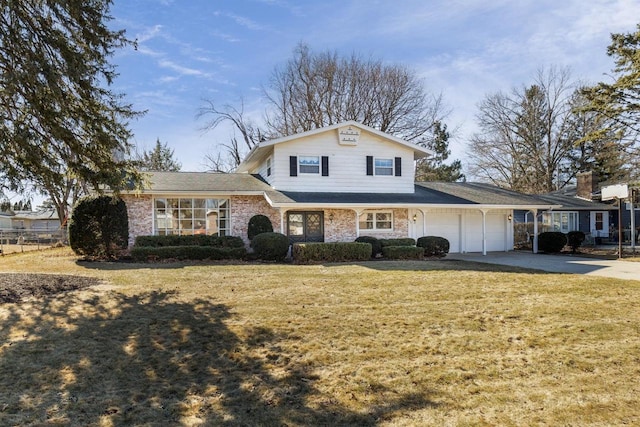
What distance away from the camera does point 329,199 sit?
1667cm

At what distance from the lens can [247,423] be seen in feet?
12.0

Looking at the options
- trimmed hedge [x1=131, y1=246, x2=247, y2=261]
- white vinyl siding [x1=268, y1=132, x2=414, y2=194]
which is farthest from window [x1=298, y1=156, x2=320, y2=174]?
trimmed hedge [x1=131, y1=246, x2=247, y2=261]

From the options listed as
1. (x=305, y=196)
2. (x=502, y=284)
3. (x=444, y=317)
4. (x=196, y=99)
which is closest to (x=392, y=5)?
(x=305, y=196)

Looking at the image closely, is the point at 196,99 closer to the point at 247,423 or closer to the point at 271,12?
the point at 271,12

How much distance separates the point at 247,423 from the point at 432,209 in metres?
16.6

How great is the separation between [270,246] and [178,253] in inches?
133

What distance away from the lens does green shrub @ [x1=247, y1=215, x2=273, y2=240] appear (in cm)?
1655

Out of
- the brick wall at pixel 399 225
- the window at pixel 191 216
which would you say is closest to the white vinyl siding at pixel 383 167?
the brick wall at pixel 399 225

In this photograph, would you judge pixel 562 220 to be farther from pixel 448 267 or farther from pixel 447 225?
pixel 448 267

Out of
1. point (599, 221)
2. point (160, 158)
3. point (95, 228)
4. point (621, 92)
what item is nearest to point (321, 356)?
point (95, 228)

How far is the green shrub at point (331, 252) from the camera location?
14.9 m

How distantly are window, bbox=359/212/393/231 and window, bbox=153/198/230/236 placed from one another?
20.0 ft

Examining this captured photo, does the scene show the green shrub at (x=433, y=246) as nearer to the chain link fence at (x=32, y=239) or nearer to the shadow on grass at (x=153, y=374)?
the shadow on grass at (x=153, y=374)

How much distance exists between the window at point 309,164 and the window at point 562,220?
58.3ft
